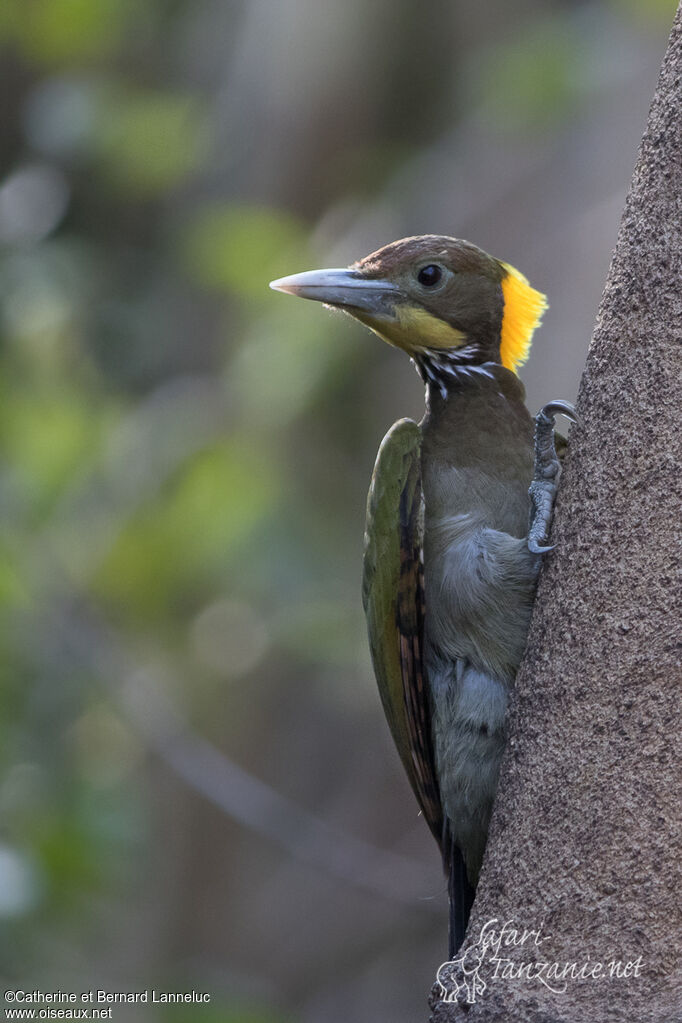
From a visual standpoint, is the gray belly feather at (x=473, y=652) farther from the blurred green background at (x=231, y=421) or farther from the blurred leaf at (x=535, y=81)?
the blurred leaf at (x=535, y=81)

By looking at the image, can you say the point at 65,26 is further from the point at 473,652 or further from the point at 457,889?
Result: the point at 457,889

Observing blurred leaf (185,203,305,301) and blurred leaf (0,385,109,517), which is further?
blurred leaf (185,203,305,301)

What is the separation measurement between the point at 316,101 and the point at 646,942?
485 cm

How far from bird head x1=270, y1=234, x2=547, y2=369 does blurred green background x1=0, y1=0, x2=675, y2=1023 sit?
5.59 ft

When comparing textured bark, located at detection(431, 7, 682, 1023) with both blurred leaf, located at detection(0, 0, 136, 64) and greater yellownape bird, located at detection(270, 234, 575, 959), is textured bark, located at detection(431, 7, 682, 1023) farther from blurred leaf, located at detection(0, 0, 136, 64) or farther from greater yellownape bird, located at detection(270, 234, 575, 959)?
blurred leaf, located at detection(0, 0, 136, 64)

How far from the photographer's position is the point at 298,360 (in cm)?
492

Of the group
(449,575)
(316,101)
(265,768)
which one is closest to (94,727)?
(265,768)

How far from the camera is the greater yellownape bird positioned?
9.34 ft

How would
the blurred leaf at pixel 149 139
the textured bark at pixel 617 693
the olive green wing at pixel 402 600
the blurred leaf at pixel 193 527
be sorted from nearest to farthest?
1. the textured bark at pixel 617 693
2. the olive green wing at pixel 402 600
3. the blurred leaf at pixel 193 527
4. the blurred leaf at pixel 149 139

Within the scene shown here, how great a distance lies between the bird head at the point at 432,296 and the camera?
10.5 feet

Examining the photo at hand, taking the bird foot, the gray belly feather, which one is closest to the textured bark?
the bird foot

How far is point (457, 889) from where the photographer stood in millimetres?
2975

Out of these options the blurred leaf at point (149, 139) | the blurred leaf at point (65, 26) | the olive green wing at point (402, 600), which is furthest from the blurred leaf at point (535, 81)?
the olive green wing at point (402, 600)

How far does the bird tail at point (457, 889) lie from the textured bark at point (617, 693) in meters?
0.81
